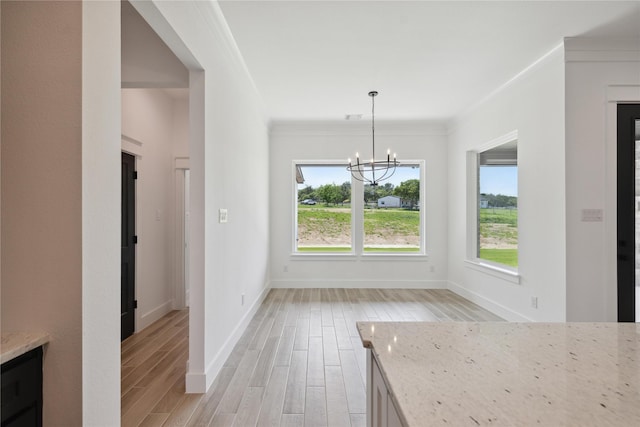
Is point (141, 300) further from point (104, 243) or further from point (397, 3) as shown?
point (397, 3)

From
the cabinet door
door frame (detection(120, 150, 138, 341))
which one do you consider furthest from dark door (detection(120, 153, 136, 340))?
the cabinet door

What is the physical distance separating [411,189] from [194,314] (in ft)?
14.9

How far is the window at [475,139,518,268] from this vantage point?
4016 mm

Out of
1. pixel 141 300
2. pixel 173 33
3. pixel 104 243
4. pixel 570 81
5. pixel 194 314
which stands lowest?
pixel 141 300

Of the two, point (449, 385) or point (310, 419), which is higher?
point (449, 385)

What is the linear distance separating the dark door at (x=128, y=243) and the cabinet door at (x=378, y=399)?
322cm

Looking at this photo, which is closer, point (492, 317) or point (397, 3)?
point (397, 3)

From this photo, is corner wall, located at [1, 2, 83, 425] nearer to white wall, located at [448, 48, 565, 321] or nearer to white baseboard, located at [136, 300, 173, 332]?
white baseboard, located at [136, 300, 173, 332]

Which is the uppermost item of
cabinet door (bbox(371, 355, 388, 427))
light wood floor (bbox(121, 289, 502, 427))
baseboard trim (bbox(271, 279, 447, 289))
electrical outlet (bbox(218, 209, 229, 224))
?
electrical outlet (bbox(218, 209, 229, 224))

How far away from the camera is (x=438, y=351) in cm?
90

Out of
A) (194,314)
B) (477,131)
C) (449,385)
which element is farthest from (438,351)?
(477,131)

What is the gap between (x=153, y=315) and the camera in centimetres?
384

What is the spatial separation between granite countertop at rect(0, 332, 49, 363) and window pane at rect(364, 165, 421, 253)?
5.06 meters

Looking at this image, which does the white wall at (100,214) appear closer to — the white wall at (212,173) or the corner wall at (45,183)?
the corner wall at (45,183)
